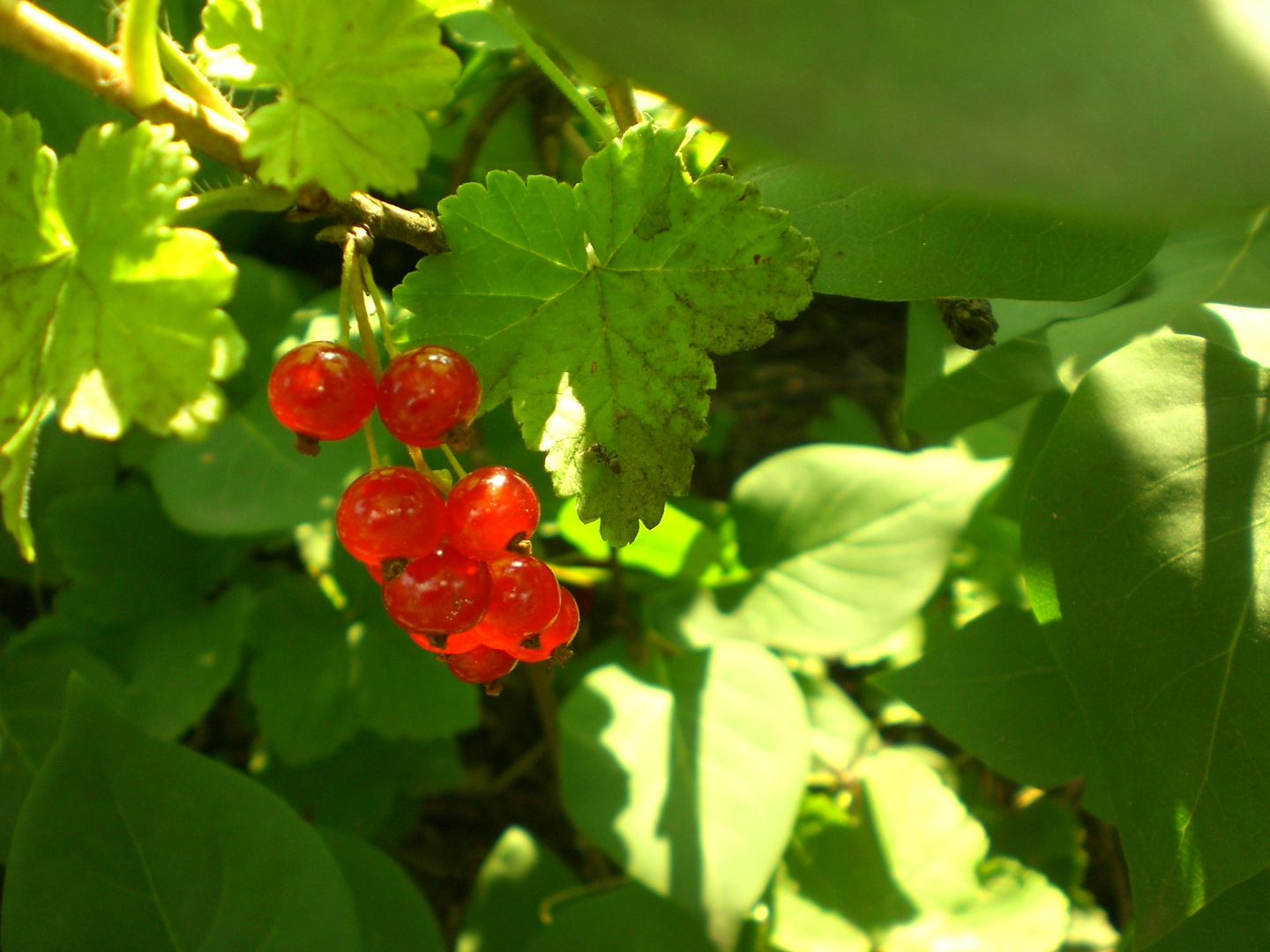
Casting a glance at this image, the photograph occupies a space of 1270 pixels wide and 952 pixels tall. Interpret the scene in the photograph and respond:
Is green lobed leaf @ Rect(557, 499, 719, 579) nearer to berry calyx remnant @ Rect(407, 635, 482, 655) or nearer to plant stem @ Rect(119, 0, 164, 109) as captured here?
berry calyx remnant @ Rect(407, 635, 482, 655)

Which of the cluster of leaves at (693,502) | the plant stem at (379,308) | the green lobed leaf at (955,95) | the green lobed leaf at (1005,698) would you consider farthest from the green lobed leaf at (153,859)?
the green lobed leaf at (955,95)

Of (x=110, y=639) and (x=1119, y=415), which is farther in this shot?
(x=110, y=639)

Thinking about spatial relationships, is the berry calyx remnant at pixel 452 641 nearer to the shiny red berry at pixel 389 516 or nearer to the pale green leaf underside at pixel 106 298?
the shiny red berry at pixel 389 516

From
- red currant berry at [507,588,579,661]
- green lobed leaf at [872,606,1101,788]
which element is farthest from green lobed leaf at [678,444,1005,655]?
red currant berry at [507,588,579,661]

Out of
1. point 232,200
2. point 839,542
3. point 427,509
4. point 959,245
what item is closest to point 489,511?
point 427,509

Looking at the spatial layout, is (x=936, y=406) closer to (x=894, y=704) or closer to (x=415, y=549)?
(x=415, y=549)

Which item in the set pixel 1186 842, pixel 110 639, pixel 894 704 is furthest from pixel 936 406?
pixel 110 639
